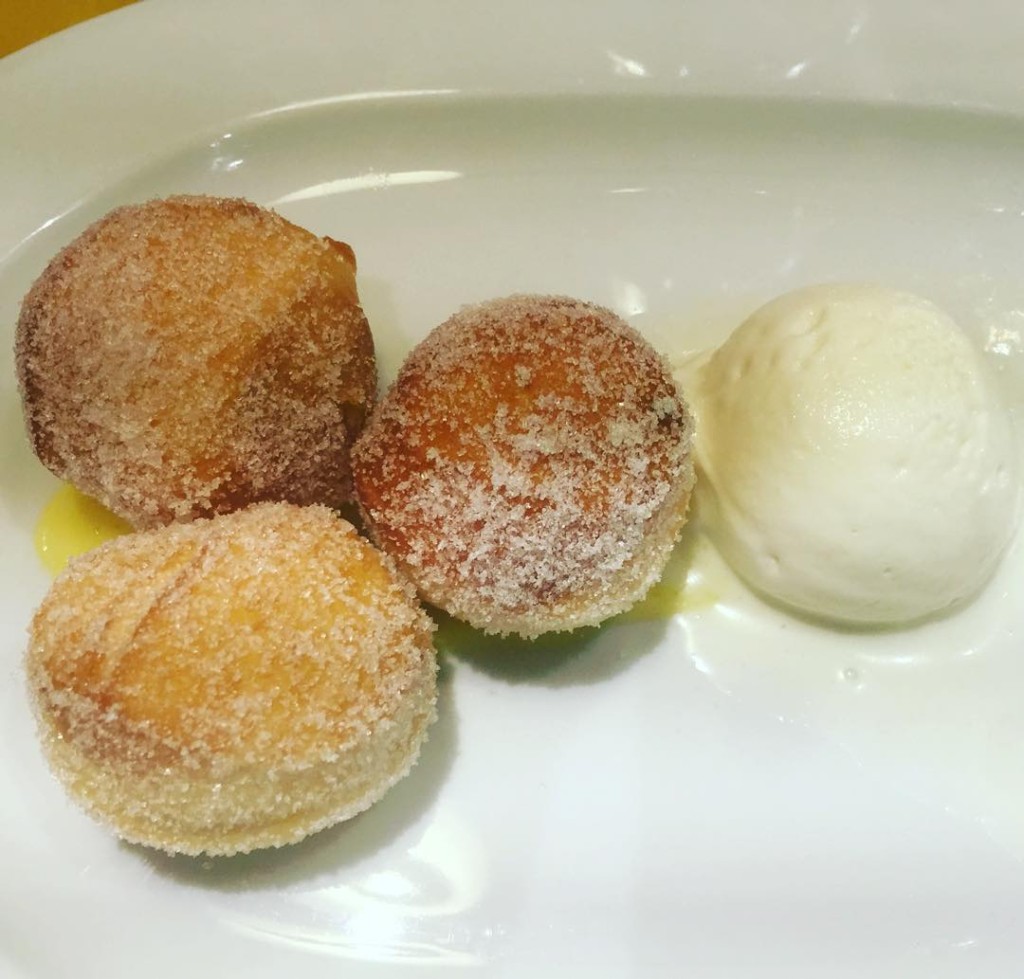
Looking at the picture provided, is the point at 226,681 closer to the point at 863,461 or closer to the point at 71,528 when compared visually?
the point at 71,528

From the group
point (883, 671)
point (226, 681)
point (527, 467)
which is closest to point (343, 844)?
point (226, 681)

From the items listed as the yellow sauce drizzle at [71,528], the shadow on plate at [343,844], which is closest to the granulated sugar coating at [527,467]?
the shadow on plate at [343,844]

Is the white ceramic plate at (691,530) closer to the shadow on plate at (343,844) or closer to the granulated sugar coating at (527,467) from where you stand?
the shadow on plate at (343,844)

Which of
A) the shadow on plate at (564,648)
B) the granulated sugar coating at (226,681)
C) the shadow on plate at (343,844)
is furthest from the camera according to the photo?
the shadow on plate at (564,648)

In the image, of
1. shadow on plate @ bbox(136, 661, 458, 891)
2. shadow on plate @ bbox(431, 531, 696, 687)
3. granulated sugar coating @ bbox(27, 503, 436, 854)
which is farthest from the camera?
shadow on plate @ bbox(431, 531, 696, 687)

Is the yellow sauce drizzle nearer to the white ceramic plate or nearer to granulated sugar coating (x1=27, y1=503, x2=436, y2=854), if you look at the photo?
the white ceramic plate

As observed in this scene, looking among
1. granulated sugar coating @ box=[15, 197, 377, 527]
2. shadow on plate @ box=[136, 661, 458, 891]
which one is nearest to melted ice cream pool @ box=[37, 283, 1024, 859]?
shadow on plate @ box=[136, 661, 458, 891]
